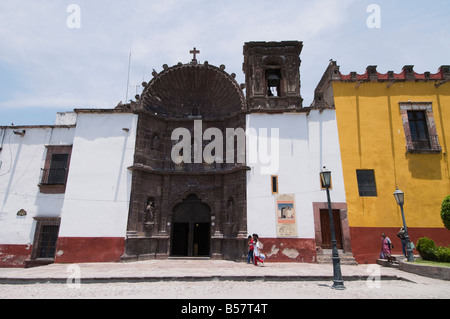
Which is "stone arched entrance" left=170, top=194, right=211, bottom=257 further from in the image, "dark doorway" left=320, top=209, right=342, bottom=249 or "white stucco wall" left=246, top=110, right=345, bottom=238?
"dark doorway" left=320, top=209, right=342, bottom=249

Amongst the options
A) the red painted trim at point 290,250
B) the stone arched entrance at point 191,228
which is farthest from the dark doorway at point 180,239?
the red painted trim at point 290,250

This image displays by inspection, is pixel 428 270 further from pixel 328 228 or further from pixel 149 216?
pixel 149 216

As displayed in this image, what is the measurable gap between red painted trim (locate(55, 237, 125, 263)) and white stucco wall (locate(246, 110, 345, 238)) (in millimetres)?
6812

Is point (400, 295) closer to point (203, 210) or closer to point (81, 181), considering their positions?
point (203, 210)

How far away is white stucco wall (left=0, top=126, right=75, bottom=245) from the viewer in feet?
46.0

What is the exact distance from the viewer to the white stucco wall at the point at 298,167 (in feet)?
44.7

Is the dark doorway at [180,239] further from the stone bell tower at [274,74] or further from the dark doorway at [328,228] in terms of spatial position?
the stone bell tower at [274,74]

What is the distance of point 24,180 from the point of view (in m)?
14.8

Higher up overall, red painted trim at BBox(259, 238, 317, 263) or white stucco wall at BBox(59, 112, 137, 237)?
white stucco wall at BBox(59, 112, 137, 237)

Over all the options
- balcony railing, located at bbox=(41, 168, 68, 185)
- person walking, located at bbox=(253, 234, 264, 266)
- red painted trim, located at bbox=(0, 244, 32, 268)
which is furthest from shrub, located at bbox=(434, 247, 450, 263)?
red painted trim, located at bbox=(0, 244, 32, 268)

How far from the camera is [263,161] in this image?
14.5 metres

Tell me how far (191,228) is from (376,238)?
9.77 metres

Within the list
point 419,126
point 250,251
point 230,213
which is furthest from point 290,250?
point 419,126
